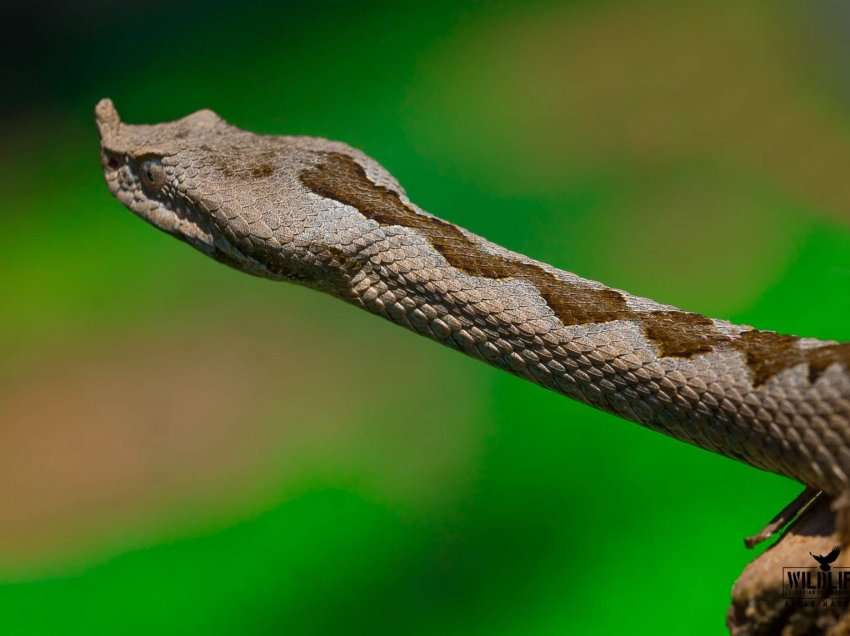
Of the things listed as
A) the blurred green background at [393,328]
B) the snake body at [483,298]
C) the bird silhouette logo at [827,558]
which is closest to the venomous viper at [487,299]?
the snake body at [483,298]

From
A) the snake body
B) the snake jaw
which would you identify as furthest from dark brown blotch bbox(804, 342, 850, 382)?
the snake jaw

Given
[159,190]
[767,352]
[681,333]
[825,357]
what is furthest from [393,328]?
[825,357]

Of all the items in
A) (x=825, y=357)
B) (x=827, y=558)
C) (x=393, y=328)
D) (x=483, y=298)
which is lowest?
(x=827, y=558)

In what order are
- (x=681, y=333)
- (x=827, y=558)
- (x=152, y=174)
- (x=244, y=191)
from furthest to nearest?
1. (x=152, y=174)
2. (x=244, y=191)
3. (x=681, y=333)
4. (x=827, y=558)

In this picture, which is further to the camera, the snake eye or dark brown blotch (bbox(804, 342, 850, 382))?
the snake eye

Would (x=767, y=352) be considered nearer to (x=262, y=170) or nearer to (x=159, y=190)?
(x=262, y=170)

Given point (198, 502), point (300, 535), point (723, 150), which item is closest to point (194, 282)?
point (198, 502)

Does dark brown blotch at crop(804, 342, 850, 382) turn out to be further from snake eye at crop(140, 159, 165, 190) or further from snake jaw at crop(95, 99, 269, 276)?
snake eye at crop(140, 159, 165, 190)
